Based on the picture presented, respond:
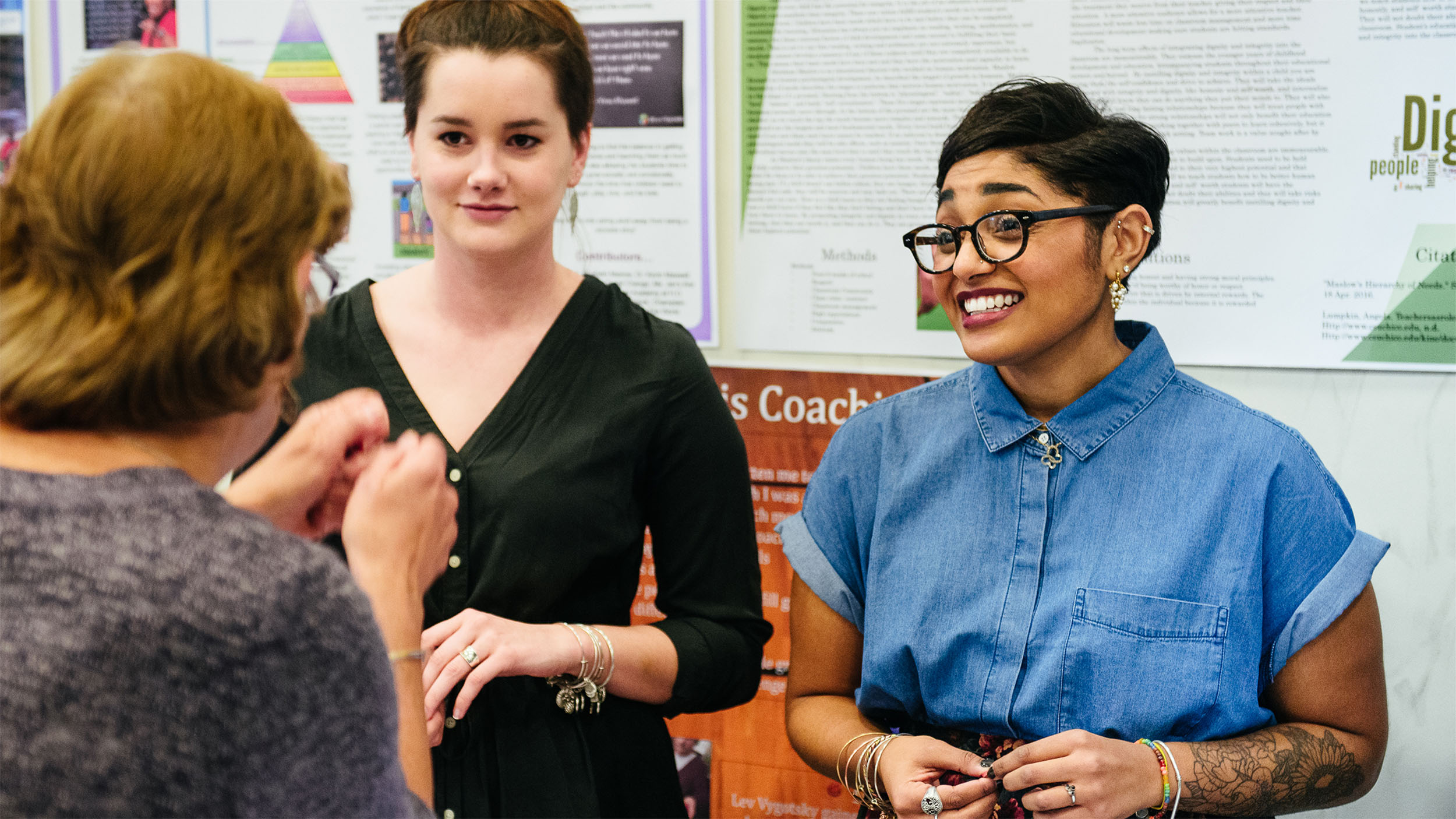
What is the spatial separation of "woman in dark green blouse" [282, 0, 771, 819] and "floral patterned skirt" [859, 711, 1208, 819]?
266 mm

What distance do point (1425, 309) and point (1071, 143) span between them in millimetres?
953

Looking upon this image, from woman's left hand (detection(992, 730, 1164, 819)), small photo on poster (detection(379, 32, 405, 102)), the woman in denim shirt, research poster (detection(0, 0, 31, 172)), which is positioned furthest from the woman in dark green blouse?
Answer: research poster (detection(0, 0, 31, 172))

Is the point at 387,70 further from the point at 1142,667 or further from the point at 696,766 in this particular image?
the point at 1142,667

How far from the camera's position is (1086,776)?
1382 millimetres

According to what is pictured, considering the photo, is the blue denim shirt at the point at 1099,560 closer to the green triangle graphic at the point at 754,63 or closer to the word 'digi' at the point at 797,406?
the word 'digi' at the point at 797,406

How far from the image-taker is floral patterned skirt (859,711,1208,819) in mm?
1472

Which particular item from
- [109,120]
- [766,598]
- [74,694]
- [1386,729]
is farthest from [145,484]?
[766,598]

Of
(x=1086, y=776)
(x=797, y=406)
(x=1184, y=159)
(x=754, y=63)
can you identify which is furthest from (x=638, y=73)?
(x=1086, y=776)

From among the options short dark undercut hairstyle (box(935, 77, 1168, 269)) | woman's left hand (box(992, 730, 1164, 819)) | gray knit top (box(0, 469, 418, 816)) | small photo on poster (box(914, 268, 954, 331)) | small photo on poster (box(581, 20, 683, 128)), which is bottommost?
woman's left hand (box(992, 730, 1164, 819))

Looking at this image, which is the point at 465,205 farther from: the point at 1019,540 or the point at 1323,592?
the point at 1323,592

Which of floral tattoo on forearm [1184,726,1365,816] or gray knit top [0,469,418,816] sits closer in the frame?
gray knit top [0,469,418,816]

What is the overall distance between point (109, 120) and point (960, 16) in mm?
1849

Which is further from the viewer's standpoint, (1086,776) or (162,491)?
(1086,776)

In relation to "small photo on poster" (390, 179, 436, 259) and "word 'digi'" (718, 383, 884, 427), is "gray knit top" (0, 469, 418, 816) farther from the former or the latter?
"small photo on poster" (390, 179, 436, 259)
